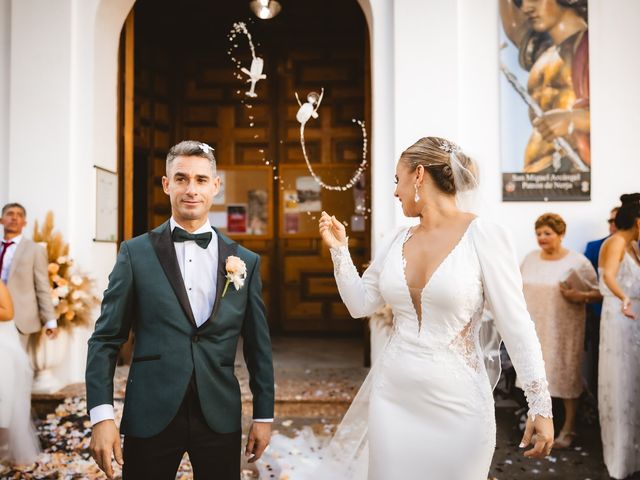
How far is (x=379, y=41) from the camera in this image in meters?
5.61

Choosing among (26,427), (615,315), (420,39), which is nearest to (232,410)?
(26,427)

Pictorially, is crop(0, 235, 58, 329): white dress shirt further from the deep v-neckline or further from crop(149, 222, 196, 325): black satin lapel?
the deep v-neckline

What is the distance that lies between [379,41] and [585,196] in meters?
2.40

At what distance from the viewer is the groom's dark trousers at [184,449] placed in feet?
→ 6.59

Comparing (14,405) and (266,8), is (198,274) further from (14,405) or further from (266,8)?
(266,8)

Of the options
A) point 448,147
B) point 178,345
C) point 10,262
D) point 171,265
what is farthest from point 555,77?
point 10,262

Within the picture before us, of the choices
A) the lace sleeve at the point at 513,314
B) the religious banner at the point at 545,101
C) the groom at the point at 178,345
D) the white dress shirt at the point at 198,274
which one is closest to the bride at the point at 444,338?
the lace sleeve at the point at 513,314

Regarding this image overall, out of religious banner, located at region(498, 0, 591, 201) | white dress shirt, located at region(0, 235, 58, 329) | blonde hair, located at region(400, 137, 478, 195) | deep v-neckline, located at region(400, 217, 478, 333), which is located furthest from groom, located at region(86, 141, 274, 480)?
religious banner, located at region(498, 0, 591, 201)

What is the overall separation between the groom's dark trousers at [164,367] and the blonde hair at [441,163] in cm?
85

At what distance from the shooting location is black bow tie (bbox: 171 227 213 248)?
2139 mm

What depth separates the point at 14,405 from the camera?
4.04m

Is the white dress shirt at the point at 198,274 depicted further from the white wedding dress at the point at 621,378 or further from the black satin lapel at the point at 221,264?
the white wedding dress at the point at 621,378

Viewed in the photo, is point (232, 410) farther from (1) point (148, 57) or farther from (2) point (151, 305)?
(1) point (148, 57)

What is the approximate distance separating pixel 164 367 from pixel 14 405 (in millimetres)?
2626
